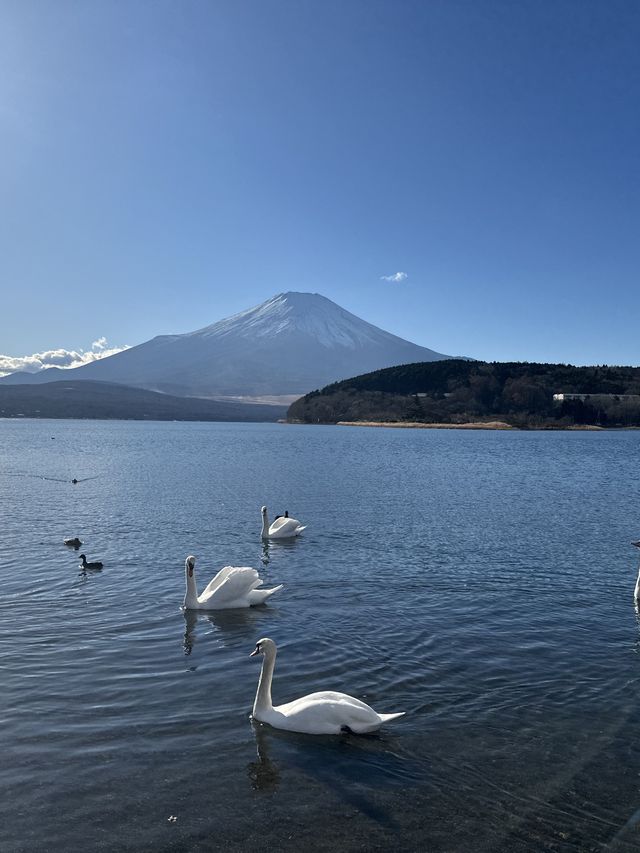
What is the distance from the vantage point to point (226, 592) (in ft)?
53.5

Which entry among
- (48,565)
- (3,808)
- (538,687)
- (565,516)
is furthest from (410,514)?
(3,808)

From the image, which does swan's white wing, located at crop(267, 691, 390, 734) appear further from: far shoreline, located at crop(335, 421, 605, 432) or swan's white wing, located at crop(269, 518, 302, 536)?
far shoreline, located at crop(335, 421, 605, 432)

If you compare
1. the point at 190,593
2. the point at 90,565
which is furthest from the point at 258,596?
the point at 90,565

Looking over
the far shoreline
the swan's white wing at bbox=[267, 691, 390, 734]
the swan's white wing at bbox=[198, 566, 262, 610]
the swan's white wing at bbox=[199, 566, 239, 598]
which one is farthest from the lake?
the far shoreline

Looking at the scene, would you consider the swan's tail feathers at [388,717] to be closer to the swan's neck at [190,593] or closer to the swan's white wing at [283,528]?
the swan's neck at [190,593]

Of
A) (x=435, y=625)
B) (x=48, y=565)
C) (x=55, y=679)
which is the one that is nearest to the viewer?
(x=55, y=679)

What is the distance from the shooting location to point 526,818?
803 centimetres

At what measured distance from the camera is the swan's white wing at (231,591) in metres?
16.3

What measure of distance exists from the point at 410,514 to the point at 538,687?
20.6 metres

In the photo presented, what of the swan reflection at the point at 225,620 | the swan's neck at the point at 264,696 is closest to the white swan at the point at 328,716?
the swan's neck at the point at 264,696

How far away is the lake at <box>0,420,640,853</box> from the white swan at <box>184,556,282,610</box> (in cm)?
32

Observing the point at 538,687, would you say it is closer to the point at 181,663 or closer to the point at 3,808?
the point at 181,663

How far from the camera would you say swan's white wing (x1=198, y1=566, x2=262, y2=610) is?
16266 mm

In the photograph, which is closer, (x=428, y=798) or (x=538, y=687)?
(x=428, y=798)
